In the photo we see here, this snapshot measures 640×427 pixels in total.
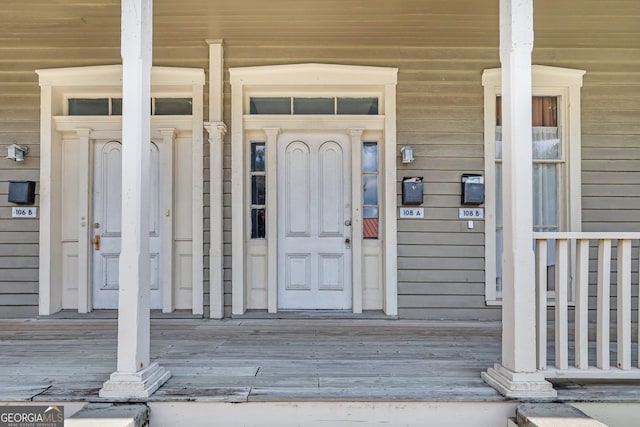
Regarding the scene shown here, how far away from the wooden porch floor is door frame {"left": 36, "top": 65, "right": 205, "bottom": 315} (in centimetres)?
39

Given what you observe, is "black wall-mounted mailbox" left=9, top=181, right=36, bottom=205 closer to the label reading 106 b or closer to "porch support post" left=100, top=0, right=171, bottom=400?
"porch support post" left=100, top=0, right=171, bottom=400

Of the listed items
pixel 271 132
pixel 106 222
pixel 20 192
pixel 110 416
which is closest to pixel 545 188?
pixel 271 132

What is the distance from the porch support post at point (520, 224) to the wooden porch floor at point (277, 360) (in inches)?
6.0

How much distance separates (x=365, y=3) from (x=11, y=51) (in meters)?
3.41

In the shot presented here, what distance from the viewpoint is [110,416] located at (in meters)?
2.16

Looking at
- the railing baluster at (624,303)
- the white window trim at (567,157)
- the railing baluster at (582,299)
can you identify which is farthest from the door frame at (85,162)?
the railing baluster at (624,303)

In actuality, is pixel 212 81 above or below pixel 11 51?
below

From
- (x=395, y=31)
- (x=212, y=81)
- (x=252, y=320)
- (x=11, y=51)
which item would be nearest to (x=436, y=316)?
(x=252, y=320)

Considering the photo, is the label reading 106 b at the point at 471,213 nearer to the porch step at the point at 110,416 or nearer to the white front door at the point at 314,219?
the white front door at the point at 314,219

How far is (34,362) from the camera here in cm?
296

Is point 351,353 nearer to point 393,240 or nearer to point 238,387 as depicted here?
point 238,387

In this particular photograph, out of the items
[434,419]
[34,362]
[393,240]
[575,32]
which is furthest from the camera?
[393,240]

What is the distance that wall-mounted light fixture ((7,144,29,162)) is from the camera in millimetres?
4238

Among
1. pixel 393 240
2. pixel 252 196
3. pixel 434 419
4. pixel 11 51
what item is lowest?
pixel 434 419
